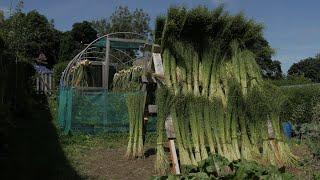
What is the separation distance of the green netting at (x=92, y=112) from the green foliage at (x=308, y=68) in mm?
51680

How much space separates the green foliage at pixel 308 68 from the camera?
2583 inches

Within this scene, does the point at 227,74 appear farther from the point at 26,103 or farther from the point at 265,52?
the point at 26,103

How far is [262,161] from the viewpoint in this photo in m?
7.86

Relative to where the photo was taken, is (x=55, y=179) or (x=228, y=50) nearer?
(x=55, y=179)

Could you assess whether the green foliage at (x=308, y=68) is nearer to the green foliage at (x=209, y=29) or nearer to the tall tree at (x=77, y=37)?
the tall tree at (x=77, y=37)

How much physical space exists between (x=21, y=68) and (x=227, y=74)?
9780 mm

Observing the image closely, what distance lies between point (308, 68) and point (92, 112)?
58.5 m

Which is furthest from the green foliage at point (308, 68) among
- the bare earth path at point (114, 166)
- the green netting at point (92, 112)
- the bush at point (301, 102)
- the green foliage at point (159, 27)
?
the green foliage at point (159, 27)

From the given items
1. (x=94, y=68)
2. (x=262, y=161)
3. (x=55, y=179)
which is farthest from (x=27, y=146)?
(x=94, y=68)

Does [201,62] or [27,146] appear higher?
[201,62]

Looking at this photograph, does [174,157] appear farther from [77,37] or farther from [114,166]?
[77,37]

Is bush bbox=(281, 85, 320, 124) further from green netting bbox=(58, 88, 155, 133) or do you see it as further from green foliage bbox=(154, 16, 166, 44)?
green foliage bbox=(154, 16, 166, 44)

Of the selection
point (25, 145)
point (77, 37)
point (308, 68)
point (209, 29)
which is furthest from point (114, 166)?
point (308, 68)

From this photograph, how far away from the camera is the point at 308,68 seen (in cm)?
6881
